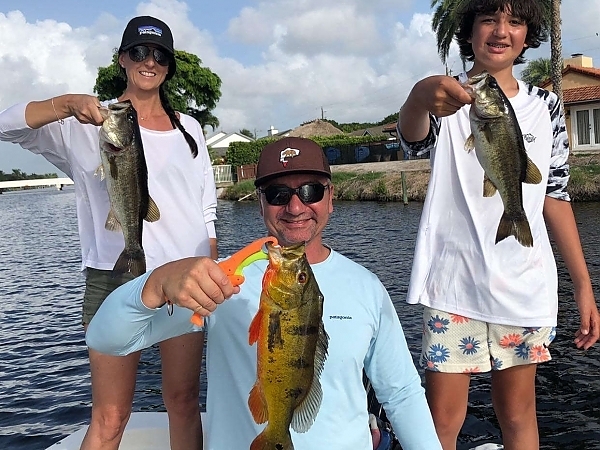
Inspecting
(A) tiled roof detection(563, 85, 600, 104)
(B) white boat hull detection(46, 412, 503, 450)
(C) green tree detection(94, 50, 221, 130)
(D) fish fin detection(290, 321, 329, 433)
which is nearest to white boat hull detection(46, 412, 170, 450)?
(B) white boat hull detection(46, 412, 503, 450)

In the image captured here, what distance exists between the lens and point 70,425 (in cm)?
736

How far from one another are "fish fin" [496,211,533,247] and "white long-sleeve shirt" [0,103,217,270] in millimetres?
1728

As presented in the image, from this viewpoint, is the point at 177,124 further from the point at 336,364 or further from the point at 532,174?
the point at 532,174

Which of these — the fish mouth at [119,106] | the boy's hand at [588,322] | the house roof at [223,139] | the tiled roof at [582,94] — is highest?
the house roof at [223,139]

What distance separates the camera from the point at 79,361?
9828 millimetres

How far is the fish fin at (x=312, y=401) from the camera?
2.15 metres

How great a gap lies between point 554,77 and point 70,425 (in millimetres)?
25297

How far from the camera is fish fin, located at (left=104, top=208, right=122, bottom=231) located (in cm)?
321

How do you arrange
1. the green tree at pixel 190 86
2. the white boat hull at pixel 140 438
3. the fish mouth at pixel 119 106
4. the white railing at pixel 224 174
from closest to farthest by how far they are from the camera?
1. the fish mouth at pixel 119 106
2. the white boat hull at pixel 140 438
3. the green tree at pixel 190 86
4. the white railing at pixel 224 174

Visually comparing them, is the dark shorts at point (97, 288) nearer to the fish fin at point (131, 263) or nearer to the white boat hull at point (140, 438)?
the fish fin at point (131, 263)

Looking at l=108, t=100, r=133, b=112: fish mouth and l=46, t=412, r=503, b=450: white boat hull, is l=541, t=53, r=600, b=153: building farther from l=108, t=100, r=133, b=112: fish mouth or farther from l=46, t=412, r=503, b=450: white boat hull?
l=108, t=100, r=133, b=112: fish mouth

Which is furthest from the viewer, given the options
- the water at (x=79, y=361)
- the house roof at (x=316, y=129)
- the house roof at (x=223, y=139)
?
the house roof at (x=223, y=139)

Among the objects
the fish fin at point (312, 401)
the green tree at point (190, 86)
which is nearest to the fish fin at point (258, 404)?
the fish fin at point (312, 401)

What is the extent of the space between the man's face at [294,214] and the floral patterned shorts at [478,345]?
3.65ft
